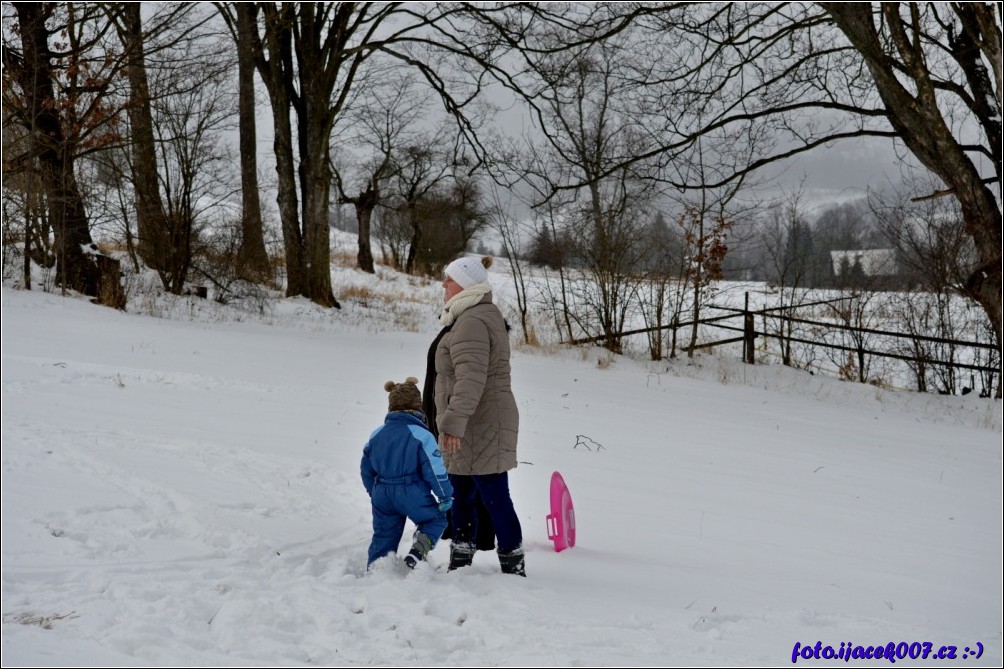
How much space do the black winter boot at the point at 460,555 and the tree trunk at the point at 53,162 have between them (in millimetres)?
12664

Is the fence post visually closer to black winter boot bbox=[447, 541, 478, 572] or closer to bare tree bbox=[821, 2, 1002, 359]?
bare tree bbox=[821, 2, 1002, 359]

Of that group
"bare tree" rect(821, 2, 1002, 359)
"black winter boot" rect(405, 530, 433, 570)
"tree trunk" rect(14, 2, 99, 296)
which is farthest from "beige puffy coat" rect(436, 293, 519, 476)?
"tree trunk" rect(14, 2, 99, 296)

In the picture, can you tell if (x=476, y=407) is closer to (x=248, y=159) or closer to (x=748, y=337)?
(x=748, y=337)

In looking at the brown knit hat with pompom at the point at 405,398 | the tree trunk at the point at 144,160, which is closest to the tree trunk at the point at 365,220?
the tree trunk at the point at 144,160

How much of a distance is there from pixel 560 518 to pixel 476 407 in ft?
3.52

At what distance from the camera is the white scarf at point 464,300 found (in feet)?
12.6

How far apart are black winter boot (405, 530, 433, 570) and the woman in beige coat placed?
0.63ft

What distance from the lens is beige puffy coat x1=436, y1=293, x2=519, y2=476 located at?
12.4 feet

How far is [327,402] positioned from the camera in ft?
27.2

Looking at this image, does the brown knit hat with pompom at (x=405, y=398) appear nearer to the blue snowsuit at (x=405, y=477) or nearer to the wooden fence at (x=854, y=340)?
the blue snowsuit at (x=405, y=477)

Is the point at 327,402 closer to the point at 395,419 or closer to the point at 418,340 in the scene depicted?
the point at 395,419

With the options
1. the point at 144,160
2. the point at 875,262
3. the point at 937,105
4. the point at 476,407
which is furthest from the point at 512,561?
the point at 875,262

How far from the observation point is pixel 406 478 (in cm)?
383

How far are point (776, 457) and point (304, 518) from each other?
15.8ft
